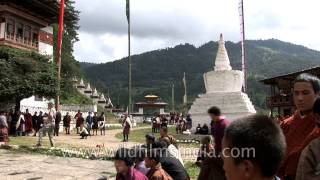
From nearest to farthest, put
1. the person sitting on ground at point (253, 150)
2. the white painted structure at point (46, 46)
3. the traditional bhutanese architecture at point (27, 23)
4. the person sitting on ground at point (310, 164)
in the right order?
the person sitting on ground at point (253, 150) → the person sitting on ground at point (310, 164) → the traditional bhutanese architecture at point (27, 23) → the white painted structure at point (46, 46)

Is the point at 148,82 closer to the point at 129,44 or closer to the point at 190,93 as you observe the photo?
the point at 190,93

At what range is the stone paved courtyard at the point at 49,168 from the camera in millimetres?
11984

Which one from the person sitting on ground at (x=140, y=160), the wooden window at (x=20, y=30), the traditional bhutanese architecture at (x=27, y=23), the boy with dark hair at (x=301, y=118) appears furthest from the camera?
the wooden window at (x=20, y=30)

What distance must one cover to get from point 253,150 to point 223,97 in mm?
30266

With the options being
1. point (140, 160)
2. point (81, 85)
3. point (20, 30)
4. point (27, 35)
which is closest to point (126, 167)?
point (140, 160)

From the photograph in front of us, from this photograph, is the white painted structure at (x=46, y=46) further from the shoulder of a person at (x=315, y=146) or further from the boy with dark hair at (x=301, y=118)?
the shoulder of a person at (x=315, y=146)

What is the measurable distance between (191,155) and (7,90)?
1153cm

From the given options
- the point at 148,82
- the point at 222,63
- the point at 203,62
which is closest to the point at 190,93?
the point at 148,82

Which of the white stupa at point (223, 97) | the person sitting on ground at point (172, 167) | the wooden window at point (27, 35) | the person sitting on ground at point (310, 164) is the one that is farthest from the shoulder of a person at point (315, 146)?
the wooden window at point (27, 35)

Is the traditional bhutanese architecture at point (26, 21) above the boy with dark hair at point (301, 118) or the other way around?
above

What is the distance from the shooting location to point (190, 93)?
142125 millimetres

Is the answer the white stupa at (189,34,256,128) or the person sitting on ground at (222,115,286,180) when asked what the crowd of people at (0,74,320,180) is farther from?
the white stupa at (189,34,256,128)

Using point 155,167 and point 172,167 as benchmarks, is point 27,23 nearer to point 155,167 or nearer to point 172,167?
point 172,167

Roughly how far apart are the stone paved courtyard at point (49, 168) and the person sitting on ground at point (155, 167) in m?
5.68
